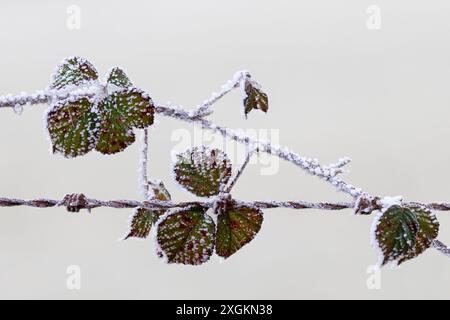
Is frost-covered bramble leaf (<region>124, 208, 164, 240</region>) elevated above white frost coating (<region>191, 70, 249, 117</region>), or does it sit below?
below

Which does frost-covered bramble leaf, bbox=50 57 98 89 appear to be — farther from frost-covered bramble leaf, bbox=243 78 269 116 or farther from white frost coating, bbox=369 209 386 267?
white frost coating, bbox=369 209 386 267

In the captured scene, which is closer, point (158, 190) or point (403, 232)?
point (403, 232)

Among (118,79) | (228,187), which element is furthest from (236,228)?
(118,79)

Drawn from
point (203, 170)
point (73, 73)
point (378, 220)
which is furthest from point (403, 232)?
point (73, 73)

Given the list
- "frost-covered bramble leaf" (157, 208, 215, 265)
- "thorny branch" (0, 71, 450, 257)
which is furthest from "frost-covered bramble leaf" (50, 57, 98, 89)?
"frost-covered bramble leaf" (157, 208, 215, 265)

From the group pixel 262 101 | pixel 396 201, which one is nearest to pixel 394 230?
pixel 396 201

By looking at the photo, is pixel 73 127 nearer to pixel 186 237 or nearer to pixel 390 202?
pixel 186 237

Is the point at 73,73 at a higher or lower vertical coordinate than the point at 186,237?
higher
